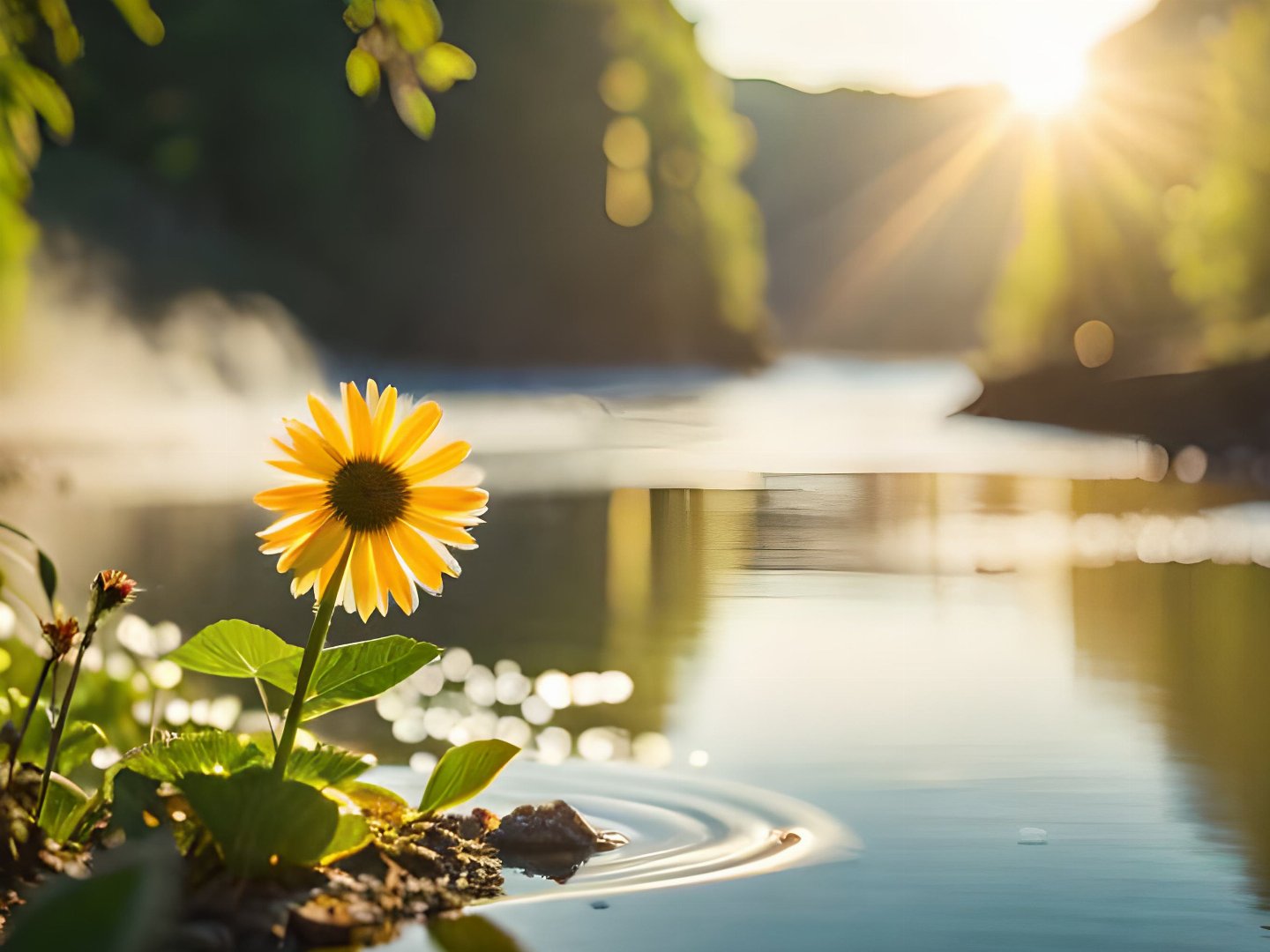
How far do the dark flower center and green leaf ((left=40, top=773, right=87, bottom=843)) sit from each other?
0.53 metres

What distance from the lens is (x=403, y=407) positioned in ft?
7.47

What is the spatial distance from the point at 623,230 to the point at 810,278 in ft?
99.7

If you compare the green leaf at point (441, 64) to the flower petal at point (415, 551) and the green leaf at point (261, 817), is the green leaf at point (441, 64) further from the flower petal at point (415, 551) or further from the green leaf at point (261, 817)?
the green leaf at point (261, 817)

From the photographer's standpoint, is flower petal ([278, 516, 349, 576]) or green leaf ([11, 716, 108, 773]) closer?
flower petal ([278, 516, 349, 576])

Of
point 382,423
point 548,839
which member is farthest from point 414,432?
point 548,839

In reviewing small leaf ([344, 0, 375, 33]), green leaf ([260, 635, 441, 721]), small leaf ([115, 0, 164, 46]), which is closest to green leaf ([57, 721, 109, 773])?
green leaf ([260, 635, 441, 721])

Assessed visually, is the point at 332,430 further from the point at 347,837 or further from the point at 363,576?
the point at 347,837

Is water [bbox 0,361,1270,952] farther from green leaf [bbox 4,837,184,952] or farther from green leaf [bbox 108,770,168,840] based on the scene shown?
green leaf [bbox 4,837,184,952]

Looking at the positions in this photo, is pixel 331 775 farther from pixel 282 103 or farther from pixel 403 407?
pixel 282 103

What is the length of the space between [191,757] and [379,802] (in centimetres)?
31

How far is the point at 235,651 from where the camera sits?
2.36 meters

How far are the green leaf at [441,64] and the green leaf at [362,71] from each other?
0.24 feet

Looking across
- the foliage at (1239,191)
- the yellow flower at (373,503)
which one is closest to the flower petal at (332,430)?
the yellow flower at (373,503)

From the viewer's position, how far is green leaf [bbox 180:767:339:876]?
211 cm
